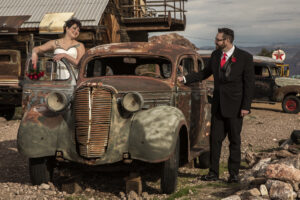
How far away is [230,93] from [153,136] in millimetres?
1325

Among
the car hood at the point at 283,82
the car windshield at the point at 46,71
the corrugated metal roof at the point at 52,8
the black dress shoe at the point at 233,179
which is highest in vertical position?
the corrugated metal roof at the point at 52,8

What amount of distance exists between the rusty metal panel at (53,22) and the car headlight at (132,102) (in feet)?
43.9

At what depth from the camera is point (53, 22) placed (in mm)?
17750

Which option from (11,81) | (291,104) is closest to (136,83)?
(11,81)

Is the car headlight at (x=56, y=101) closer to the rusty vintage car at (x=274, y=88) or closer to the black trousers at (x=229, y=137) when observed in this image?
the black trousers at (x=229, y=137)

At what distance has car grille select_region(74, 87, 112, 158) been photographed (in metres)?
4.51

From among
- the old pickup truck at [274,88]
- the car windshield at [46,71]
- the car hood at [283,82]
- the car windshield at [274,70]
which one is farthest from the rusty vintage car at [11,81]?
the car hood at [283,82]

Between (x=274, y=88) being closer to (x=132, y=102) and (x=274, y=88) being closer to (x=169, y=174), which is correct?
(x=169, y=174)

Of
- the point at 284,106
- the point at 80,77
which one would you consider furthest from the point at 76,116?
the point at 284,106

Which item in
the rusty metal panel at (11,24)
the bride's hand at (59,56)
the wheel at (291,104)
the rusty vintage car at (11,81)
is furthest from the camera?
the rusty metal panel at (11,24)

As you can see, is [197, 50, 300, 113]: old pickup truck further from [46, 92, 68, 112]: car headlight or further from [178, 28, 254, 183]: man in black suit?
[46, 92, 68, 112]: car headlight

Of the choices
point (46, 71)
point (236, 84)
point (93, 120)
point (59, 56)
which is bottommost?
point (93, 120)

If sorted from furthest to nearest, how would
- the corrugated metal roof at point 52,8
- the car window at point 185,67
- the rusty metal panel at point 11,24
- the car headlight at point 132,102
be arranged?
the rusty metal panel at point 11,24, the corrugated metal roof at point 52,8, the car window at point 185,67, the car headlight at point 132,102

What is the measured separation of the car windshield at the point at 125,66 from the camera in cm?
587
